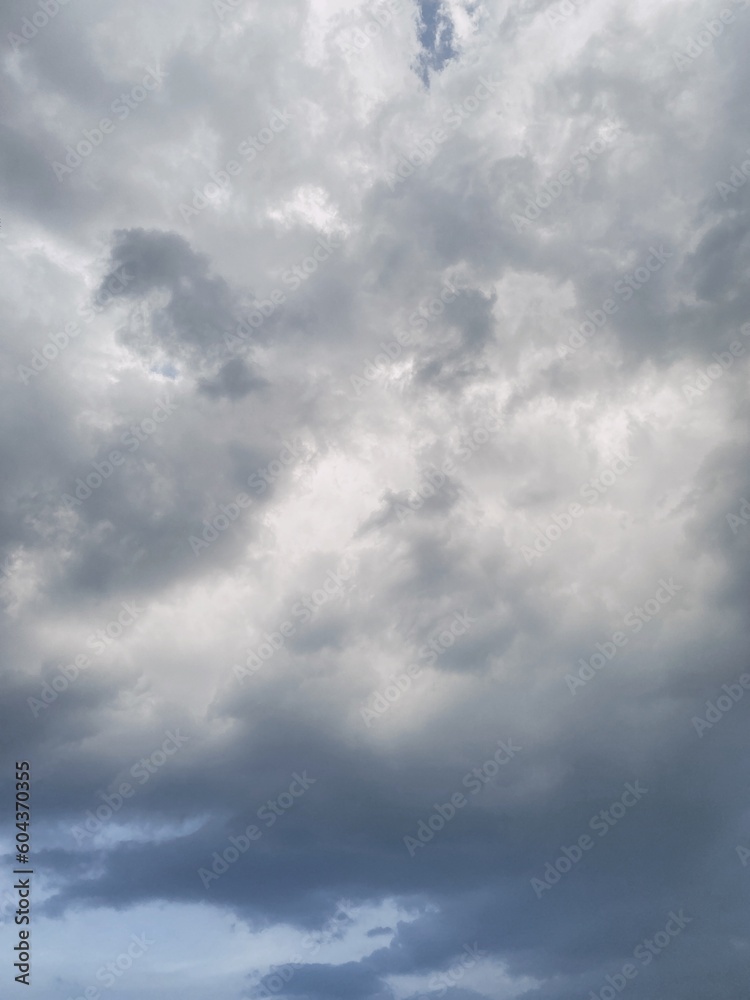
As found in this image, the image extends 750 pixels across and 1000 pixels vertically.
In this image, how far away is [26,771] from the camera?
107 metres

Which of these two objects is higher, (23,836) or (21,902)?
(23,836)

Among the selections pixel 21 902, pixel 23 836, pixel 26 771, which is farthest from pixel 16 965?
pixel 26 771

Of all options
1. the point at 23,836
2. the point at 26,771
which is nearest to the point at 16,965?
the point at 23,836

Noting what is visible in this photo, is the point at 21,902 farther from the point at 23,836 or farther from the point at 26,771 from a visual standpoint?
the point at 26,771

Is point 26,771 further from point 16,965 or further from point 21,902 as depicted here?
point 16,965

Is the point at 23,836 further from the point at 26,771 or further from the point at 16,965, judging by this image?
the point at 16,965

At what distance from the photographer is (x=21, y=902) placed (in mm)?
100750

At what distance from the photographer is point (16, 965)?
101562 mm

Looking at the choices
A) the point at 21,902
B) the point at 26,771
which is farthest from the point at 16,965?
the point at 26,771

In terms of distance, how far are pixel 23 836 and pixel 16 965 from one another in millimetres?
15782

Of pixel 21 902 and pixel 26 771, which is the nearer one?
pixel 21 902

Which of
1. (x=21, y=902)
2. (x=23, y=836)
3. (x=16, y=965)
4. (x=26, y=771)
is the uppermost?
(x=26, y=771)

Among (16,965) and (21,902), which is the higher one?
(21,902)

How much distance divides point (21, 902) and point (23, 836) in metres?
7.69
